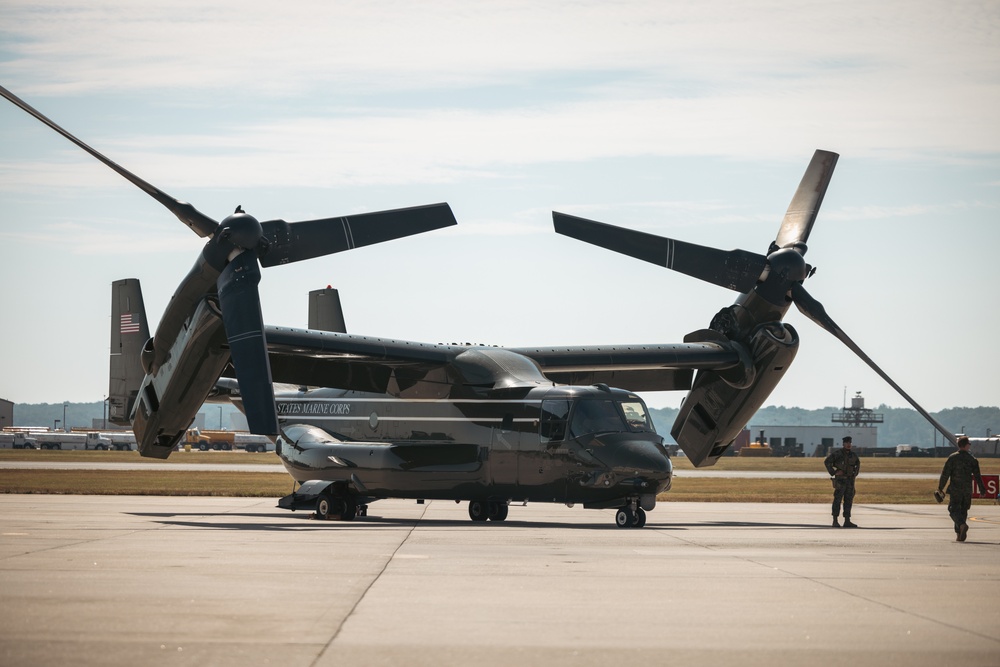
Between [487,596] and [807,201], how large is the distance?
62.1 ft

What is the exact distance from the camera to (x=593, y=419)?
23.2 m

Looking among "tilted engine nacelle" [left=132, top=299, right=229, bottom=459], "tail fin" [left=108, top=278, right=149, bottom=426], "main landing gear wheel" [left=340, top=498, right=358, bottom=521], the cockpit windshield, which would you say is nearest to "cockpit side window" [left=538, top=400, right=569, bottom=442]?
the cockpit windshield

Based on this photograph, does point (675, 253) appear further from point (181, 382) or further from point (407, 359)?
point (181, 382)

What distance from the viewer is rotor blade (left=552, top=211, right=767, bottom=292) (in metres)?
26.9

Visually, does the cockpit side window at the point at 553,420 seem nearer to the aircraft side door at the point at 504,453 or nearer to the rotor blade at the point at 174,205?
the aircraft side door at the point at 504,453

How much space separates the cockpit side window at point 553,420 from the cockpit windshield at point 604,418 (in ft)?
0.61

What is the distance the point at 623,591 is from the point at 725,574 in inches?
89.2

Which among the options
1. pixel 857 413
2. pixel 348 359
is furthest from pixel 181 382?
pixel 857 413

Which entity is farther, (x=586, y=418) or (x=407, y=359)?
(x=407, y=359)

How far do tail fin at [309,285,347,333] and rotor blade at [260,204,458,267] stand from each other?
29.8ft

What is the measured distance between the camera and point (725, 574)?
14.0 metres

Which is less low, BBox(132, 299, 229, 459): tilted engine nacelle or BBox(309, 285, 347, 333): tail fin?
BBox(309, 285, 347, 333): tail fin

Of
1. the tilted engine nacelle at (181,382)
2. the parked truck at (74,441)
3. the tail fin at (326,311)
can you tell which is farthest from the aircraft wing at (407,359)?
the parked truck at (74,441)

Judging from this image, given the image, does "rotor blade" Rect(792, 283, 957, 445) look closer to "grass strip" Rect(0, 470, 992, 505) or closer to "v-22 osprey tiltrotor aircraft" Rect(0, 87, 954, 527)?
"v-22 osprey tiltrotor aircraft" Rect(0, 87, 954, 527)
